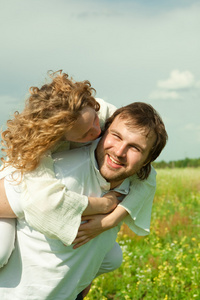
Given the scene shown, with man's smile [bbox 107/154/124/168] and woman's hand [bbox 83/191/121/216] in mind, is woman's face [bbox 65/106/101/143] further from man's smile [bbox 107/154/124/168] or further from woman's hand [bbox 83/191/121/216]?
woman's hand [bbox 83/191/121/216]

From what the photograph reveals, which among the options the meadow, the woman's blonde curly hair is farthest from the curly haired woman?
the meadow

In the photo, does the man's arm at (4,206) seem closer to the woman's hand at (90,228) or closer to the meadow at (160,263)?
the woman's hand at (90,228)

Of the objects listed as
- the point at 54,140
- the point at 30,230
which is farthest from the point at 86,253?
the point at 54,140

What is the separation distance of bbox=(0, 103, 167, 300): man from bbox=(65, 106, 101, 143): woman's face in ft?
0.54

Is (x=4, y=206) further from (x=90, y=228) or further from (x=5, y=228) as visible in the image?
(x=90, y=228)

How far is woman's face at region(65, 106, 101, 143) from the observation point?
3.09 m

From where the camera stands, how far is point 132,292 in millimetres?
5238

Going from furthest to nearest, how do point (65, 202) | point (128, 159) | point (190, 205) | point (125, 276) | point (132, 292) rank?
point (190, 205), point (125, 276), point (132, 292), point (128, 159), point (65, 202)

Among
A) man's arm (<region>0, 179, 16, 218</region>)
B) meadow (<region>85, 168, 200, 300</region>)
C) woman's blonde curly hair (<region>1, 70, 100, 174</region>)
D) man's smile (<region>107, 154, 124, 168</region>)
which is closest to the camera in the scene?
woman's blonde curly hair (<region>1, 70, 100, 174</region>)

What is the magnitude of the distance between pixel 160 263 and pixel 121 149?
316 centimetres

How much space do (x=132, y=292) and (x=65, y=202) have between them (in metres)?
2.66

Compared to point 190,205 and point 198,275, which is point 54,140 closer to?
point 198,275

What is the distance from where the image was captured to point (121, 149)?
3230 millimetres

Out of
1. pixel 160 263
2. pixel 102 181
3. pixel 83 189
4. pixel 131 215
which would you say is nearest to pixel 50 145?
pixel 83 189
